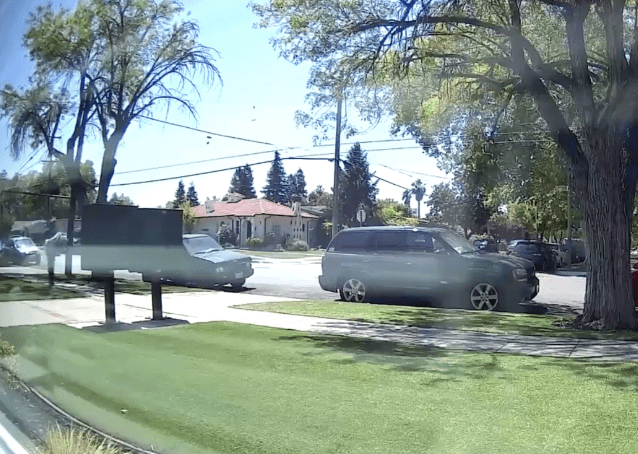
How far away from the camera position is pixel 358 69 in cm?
588

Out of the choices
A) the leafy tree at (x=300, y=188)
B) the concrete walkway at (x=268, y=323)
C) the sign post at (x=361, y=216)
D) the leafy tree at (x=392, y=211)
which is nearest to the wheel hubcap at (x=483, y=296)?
the concrete walkway at (x=268, y=323)

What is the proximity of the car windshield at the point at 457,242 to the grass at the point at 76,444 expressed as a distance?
207cm

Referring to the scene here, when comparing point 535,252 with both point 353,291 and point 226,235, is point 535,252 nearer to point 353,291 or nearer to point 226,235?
point 353,291

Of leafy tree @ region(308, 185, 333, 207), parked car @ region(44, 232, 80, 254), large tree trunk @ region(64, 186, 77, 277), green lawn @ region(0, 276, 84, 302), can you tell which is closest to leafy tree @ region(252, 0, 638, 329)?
leafy tree @ region(308, 185, 333, 207)

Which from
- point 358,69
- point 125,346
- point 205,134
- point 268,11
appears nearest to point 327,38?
point 358,69

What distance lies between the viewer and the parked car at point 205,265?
4391 mm

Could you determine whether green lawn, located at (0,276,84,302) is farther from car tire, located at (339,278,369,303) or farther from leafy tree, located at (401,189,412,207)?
leafy tree, located at (401,189,412,207)

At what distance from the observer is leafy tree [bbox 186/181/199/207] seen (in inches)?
163

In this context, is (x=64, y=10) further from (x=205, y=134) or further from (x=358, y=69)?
(x=358, y=69)

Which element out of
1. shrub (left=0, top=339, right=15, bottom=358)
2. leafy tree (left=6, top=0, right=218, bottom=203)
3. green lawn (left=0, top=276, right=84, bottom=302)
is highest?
leafy tree (left=6, top=0, right=218, bottom=203)

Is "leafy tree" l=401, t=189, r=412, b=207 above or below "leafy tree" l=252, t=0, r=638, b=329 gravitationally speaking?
below

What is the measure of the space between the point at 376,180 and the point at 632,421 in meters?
1.71

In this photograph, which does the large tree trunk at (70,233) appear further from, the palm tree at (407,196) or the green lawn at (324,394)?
the palm tree at (407,196)

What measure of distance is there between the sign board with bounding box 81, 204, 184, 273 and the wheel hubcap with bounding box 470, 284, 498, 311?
6.11 ft
